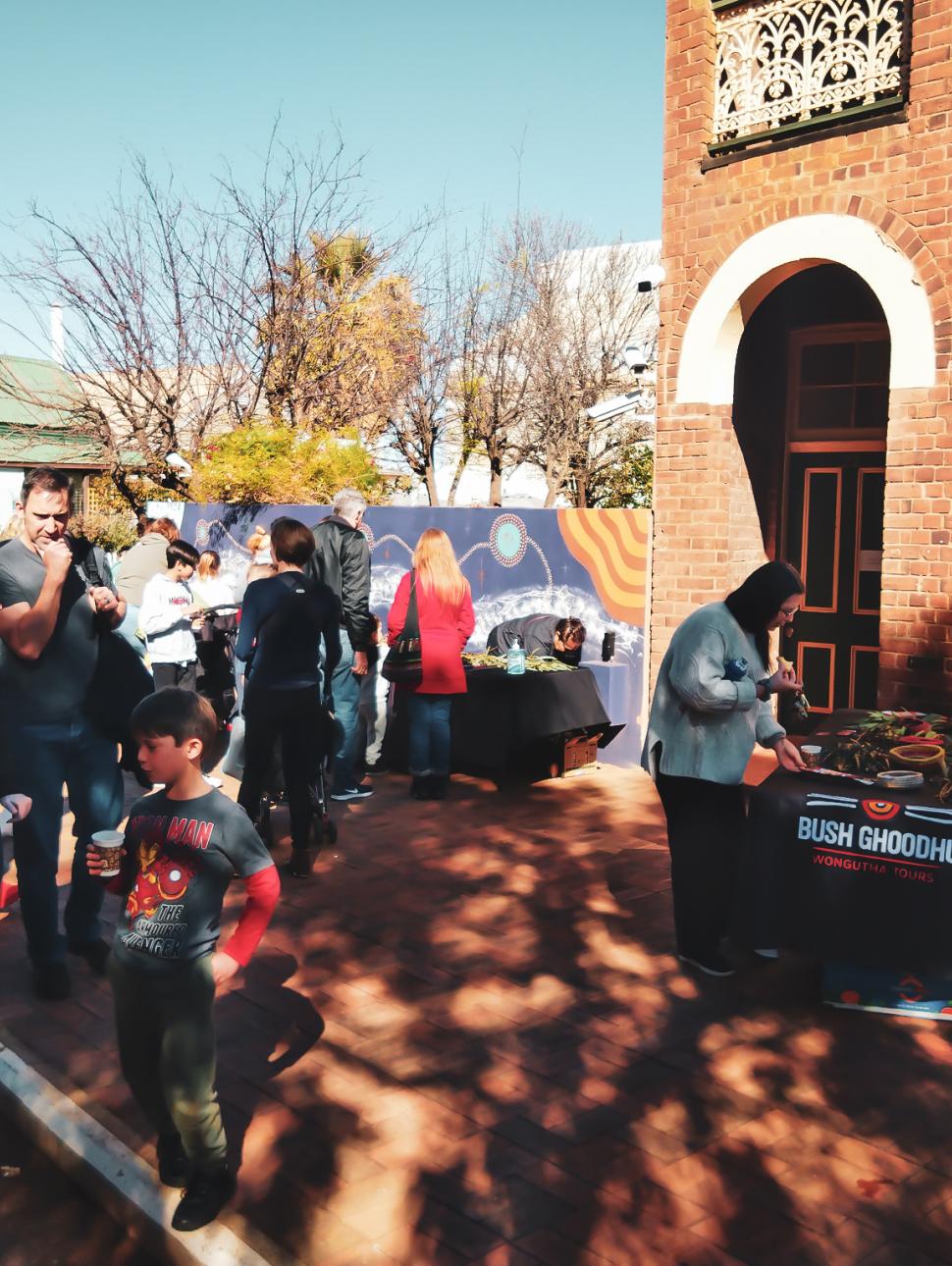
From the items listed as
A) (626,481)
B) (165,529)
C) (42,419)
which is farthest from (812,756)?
(42,419)

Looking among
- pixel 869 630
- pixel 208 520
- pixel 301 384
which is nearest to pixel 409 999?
pixel 869 630

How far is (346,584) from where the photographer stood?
850cm

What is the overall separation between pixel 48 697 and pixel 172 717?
6.10ft

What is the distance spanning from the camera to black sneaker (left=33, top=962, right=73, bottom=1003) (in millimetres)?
5262

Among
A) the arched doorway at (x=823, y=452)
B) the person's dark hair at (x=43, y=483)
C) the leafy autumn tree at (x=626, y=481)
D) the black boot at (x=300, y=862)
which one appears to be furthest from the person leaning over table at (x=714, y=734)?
the leafy autumn tree at (x=626, y=481)

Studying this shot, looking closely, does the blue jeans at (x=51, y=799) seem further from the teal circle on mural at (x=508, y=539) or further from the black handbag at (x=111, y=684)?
the teal circle on mural at (x=508, y=539)

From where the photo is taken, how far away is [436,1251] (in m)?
3.50

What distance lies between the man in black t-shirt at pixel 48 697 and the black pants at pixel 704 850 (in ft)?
8.42

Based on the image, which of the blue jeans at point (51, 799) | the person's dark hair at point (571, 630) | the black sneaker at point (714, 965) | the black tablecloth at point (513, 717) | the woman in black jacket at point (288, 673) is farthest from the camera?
the person's dark hair at point (571, 630)

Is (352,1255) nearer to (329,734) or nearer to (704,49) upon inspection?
(329,734)

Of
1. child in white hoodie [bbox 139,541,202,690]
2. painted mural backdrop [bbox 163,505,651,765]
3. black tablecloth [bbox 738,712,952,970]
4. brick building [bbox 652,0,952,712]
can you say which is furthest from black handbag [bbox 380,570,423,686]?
black tablecloth [bbox 738,712,952,970]

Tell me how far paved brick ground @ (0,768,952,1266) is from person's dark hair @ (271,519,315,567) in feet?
6.15

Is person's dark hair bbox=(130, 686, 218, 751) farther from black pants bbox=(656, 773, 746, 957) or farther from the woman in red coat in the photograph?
the woman in red coat

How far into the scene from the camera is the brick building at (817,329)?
8.28 m
